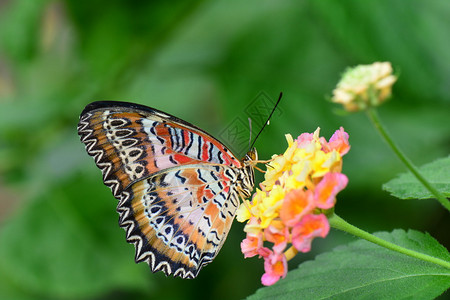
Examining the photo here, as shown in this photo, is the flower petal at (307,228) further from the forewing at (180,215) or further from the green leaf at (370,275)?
the forewing at (180,215)

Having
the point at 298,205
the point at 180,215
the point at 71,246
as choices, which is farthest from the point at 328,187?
the point at 71,246

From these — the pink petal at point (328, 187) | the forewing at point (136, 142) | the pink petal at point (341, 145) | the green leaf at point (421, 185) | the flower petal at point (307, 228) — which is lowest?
the green leaf at point (421, 185)

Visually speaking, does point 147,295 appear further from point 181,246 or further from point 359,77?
point 359,77

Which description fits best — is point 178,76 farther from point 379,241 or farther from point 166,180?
point 379,241

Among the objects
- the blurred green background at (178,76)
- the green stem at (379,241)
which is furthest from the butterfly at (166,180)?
the blurred green background at (178,76)

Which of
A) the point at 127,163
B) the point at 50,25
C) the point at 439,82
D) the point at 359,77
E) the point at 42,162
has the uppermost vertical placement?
the point at 50,25

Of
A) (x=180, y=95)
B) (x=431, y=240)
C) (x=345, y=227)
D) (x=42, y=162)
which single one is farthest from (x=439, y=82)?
(x=42, y=162)
